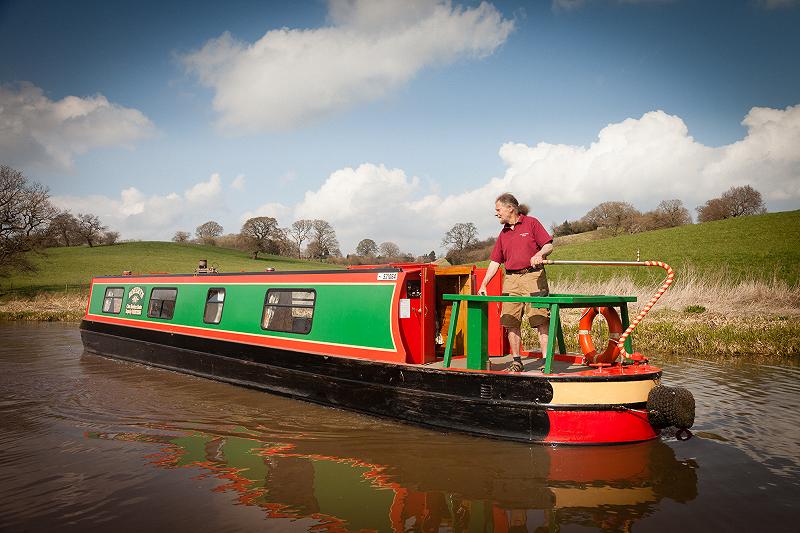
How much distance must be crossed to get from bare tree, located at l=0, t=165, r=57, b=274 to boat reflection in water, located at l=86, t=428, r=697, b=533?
26459mm

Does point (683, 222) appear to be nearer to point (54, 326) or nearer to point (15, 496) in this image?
point (54, 326)

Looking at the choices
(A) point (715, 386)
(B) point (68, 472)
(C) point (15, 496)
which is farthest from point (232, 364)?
(A) point (715, 386)

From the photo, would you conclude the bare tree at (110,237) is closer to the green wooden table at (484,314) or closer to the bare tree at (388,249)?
the bare tree at (388,249)

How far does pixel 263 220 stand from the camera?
59750 mm

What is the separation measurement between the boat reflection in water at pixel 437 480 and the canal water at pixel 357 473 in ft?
0.06

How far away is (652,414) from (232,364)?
637 cm

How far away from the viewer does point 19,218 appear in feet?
91.1

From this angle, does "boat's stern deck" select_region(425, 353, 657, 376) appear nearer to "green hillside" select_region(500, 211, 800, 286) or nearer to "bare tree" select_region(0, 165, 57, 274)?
"green hillside" select_region(500, 211, 800, 286)

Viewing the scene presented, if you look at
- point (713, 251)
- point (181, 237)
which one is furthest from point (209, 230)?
point (713, 251)

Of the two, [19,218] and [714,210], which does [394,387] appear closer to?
[19,218]

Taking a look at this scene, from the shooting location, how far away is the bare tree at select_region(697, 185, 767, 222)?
52438 mm

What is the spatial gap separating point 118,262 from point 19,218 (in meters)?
13.8

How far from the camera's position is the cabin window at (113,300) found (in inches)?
472

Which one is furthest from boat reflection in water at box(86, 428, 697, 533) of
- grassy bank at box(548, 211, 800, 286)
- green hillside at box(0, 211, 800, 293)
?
green hillside at box(0, 211, 800, 293)
